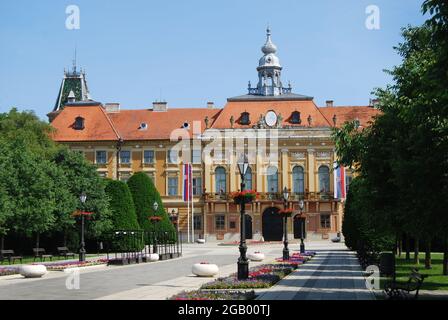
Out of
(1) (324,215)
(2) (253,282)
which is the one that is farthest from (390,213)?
(1) (324,215)

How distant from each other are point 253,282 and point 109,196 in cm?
3092

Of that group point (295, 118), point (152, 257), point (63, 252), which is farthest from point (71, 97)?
point (152, 257)

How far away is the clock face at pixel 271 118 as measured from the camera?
251 ft

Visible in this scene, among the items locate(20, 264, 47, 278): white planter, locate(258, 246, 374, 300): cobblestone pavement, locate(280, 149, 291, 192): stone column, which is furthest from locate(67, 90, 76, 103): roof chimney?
locate(20, 264, 47, 278): white planter

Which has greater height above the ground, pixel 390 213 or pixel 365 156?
pixel 365 156

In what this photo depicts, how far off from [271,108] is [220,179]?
9.49 m

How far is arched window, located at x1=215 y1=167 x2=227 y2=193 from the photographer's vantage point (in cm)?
7825

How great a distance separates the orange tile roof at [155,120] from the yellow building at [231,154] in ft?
0.37

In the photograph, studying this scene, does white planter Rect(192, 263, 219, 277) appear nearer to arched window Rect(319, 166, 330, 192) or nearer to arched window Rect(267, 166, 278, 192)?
arched window Rect(267, 166, 278, 192)

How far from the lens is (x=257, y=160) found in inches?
3051

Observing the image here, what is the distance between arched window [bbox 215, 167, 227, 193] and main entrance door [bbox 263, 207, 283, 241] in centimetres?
547

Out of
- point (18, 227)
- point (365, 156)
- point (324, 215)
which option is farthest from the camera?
point (324, 215)

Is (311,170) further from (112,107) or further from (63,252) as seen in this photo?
(63,252)

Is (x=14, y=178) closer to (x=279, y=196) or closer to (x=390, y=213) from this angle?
(x=390, y=213)
